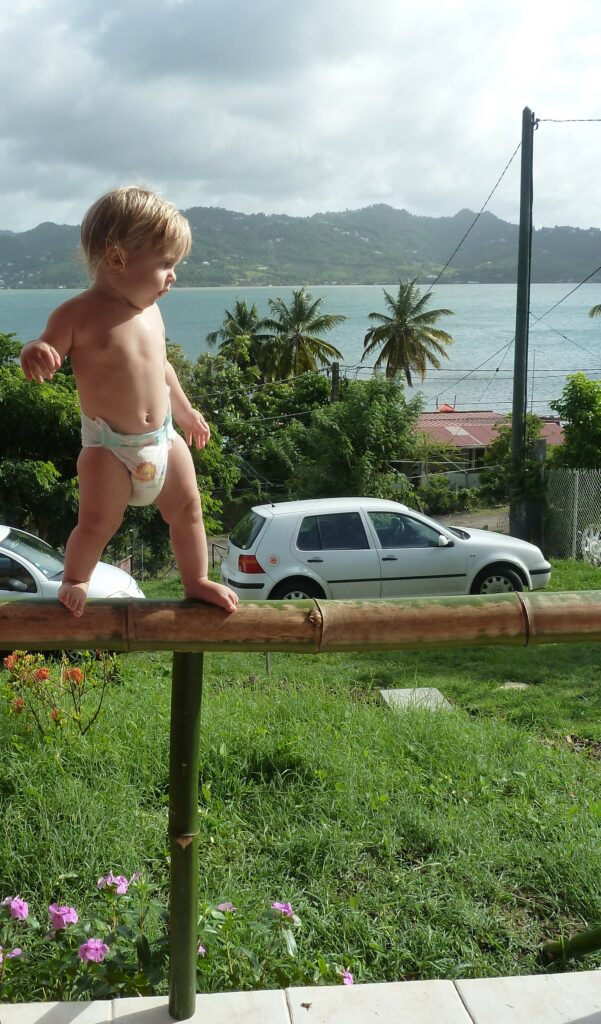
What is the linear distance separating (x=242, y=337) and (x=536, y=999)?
1377 inches

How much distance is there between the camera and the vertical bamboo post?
2004mm

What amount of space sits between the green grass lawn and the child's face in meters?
1.82

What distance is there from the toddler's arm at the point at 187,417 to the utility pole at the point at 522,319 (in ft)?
42.7

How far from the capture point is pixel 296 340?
3891 centimetres

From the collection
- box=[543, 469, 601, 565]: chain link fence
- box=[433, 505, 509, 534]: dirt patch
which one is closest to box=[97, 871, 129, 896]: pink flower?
box=[543, 469, 601, 565]: chain link fence

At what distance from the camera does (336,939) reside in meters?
2.58

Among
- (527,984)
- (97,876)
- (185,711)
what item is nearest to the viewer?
(185,711)

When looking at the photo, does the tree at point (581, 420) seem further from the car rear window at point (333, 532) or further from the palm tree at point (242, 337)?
the palm tree at point (242, 337)

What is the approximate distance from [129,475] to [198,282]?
437 feet

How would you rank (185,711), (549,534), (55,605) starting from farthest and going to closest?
1. (549,534)
2. (185,711)
3. (55,605)

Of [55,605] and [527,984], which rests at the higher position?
[55,605]

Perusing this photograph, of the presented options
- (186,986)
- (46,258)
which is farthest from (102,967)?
(46,258)

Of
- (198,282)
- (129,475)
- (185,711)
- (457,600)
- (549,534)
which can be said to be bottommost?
(549,534)

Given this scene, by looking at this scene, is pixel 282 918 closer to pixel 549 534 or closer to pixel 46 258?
pixel 549 534
